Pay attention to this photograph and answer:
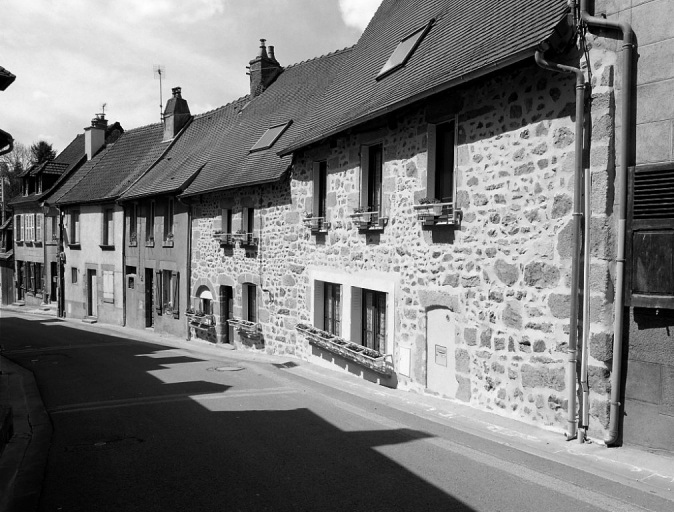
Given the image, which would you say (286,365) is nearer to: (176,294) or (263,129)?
(263,129)

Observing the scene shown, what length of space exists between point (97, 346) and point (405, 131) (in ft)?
41.1

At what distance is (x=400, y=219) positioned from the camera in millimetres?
10664

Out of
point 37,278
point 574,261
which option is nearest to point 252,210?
point 574,261

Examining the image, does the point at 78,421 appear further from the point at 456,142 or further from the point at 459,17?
the point at 459,17

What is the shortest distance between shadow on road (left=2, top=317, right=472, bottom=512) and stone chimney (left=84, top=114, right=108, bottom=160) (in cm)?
2376

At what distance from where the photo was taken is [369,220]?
1162 cm

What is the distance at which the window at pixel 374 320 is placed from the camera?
38.1ft

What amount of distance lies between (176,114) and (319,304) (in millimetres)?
16274

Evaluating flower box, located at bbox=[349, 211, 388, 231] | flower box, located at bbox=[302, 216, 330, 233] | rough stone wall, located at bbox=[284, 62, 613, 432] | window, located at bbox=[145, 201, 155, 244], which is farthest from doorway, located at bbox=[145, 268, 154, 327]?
rough stone wall, located at bbox=[284, 62, 613, 432]

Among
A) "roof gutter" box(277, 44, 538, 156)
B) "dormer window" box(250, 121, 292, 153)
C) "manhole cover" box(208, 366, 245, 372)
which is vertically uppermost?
"dormer window" box(250, 121, 292, 153)

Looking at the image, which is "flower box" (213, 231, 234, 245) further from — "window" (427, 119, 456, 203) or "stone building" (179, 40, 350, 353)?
"window" (427, 119, 456, 203)

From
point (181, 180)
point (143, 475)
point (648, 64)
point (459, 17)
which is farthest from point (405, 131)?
point (181, 180)

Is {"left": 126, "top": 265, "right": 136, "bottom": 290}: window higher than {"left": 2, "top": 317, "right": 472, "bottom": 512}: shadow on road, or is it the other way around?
{"left": 126, "top": 265, "right": 136, "bottom": 290}: window

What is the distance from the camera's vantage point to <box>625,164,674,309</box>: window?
6.54 metres
